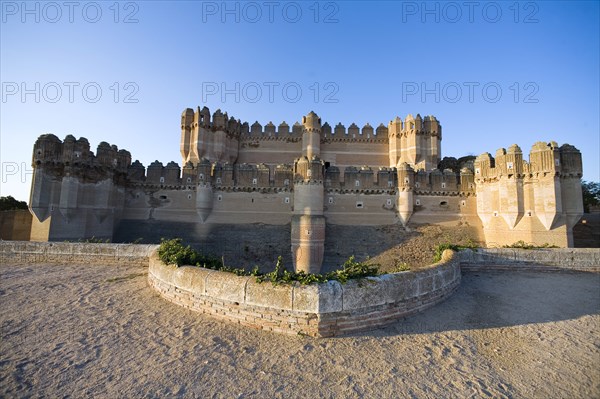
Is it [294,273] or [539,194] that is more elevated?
[539,194]

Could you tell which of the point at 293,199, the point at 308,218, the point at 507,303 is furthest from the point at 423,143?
the point at 507,303

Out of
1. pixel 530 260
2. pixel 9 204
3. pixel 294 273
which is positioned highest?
pixel 9 204

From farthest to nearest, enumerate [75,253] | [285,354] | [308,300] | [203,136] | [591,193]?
[591,193], [203,136], [75,253], [308,300], [285,354]

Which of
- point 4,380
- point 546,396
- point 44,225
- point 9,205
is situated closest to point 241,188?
point 44,225

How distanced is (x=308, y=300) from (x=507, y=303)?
18.4 feet

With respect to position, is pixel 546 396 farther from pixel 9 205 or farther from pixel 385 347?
pixel 9 205

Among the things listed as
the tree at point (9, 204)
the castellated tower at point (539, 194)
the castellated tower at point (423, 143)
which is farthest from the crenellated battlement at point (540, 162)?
the tree at point (9, 204)

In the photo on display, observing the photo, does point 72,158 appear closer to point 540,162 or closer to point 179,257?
point 179,257

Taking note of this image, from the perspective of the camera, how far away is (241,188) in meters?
20.1

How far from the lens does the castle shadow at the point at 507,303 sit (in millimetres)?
5711

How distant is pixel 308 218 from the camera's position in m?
18.3

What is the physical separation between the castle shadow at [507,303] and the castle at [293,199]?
8.18 metres

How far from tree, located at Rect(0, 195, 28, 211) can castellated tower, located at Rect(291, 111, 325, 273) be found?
98.1 feet

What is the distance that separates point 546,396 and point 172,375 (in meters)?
5.21
